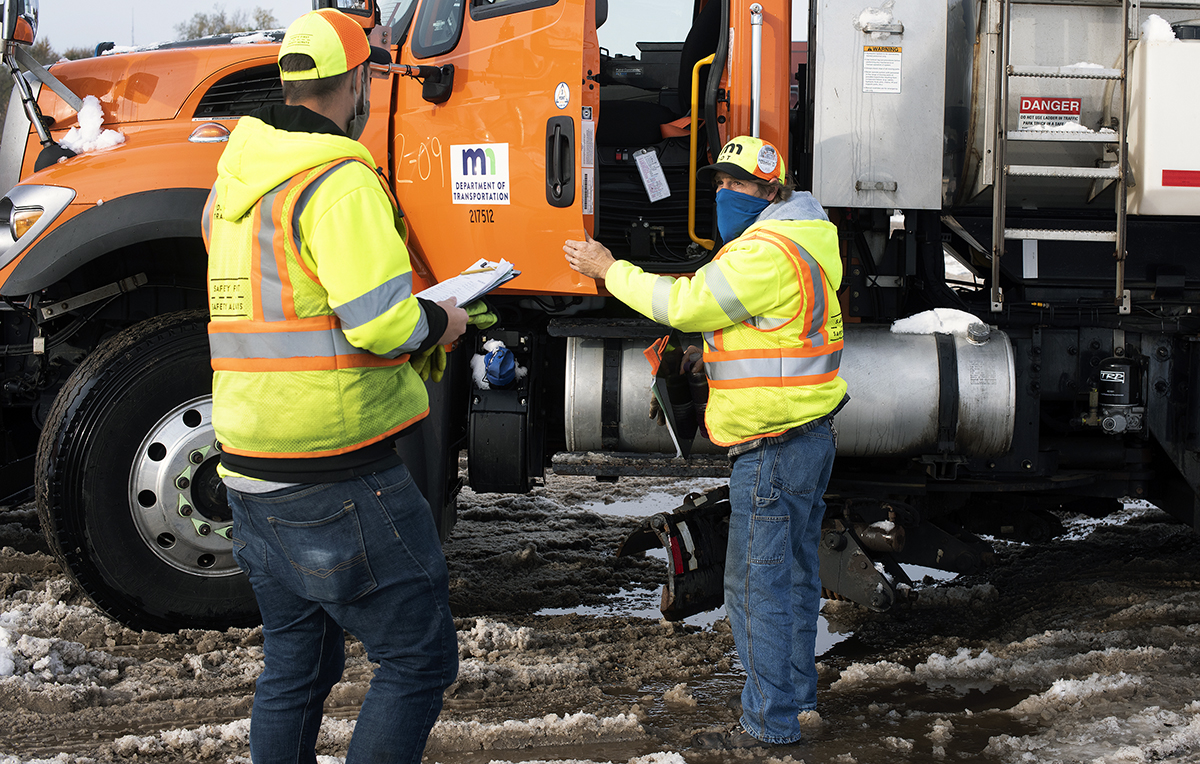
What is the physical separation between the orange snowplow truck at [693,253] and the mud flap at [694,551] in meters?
0.01

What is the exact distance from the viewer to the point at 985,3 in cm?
370

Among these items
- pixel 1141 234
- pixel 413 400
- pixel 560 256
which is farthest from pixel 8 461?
pixel 1141 234

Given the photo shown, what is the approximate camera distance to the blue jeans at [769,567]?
296 centimetres

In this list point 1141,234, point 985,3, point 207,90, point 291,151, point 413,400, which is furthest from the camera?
point 207,90

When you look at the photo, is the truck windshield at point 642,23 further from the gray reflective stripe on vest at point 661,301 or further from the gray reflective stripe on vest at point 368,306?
the gray reflective stripe on vest at point 368,306

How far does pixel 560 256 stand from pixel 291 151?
179cm

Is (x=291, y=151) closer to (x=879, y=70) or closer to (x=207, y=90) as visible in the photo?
(x=879, y=70)

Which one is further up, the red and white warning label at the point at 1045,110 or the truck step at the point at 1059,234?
the red and white warning label at the point at 1045,110

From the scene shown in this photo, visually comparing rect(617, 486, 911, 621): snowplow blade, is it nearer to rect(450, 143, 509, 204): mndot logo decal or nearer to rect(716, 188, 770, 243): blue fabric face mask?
rect(716, 188, 770, 243): blue fabric face mask

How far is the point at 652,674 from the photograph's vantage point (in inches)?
143

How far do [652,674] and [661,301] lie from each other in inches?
59.2

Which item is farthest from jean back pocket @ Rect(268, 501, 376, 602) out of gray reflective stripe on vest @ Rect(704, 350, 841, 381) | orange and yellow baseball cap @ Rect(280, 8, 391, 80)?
gray reflective stripe on vest @ Rect(704, 350, 841, 381)

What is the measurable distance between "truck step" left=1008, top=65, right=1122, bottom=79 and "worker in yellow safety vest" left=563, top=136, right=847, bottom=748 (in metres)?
1.23

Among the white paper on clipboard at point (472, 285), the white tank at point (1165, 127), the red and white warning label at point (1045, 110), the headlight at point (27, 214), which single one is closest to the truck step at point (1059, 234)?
the white tank at point (1165, 127)
